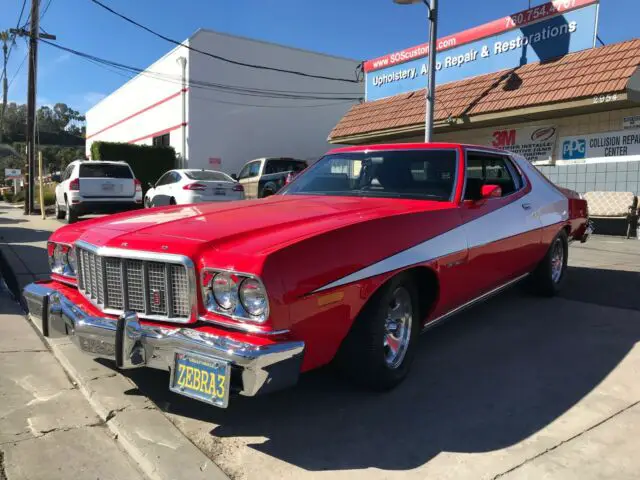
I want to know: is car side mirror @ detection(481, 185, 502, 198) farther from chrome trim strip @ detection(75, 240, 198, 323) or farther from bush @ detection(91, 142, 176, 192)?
bush @ detection(91, 142, 176, 192)

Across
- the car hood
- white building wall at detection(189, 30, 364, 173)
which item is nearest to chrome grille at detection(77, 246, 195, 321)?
the car hood

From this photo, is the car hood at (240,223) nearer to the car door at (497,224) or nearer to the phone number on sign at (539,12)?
the car door at (497,224)

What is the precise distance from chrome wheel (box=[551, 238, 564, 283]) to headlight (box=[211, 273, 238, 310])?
414 cm

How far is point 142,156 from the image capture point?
22.3 m

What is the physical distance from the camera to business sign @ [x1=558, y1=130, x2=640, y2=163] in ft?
34.2

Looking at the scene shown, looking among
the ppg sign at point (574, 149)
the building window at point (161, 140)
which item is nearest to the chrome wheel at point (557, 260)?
the ppg sign at point (574, 149)

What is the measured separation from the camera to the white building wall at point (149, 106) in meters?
22.8

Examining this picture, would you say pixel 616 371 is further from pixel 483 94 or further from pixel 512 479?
pixel 483 94

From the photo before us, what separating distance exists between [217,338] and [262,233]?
0.63m

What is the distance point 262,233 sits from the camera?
285 cm

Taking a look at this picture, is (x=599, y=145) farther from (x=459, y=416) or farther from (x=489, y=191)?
(x=459, y=416)

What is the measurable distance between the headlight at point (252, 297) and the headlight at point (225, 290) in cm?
4

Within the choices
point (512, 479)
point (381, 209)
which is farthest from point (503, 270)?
point (512, 479)

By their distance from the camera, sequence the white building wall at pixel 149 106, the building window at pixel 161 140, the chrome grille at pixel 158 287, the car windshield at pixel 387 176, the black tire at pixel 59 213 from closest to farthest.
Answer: the chrome grille at pixel 158 287 → the car windshield at pixel 387 176 → the black tire at pixel 59 213 → the white building wall at pixel 149 106 → the building window at pixel 161 140
